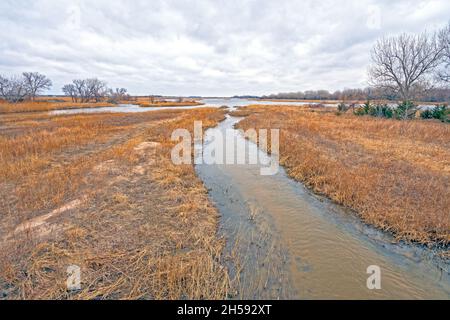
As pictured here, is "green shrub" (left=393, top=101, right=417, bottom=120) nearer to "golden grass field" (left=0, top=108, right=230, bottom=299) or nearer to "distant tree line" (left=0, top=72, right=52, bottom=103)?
"golden grass field" (left=0, top=108, right=230, bottom=299)

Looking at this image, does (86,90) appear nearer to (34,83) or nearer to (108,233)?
(34,83)

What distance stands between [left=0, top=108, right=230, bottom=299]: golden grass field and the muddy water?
2.12ft

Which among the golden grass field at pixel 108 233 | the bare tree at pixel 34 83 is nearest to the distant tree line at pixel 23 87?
the bare tree at pixel 34 83

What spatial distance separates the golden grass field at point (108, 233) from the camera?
359cm

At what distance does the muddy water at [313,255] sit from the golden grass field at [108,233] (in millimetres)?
646

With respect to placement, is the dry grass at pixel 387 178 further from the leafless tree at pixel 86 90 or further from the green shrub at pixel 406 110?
the leafless tree at pixel 86 90

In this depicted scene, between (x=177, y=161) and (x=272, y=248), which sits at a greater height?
(x=177, y=161)

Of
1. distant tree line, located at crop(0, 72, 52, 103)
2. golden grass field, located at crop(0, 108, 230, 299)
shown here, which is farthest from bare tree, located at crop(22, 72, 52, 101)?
golden grass field, located at crop(0, 108, 230, 299)

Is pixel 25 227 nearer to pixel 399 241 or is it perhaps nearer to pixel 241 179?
pixel 241 179

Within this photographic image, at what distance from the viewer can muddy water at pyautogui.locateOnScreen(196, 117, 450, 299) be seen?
3754mm

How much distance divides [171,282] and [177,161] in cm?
826
